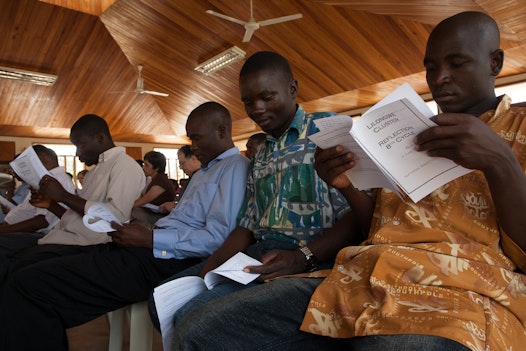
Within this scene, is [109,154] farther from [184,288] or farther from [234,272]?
[234,272]

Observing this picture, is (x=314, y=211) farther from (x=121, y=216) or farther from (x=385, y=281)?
(x=121, y=216)

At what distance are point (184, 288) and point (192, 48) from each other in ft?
25.1

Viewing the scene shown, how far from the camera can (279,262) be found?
1267 millimetres

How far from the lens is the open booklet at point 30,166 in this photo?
7.22ft

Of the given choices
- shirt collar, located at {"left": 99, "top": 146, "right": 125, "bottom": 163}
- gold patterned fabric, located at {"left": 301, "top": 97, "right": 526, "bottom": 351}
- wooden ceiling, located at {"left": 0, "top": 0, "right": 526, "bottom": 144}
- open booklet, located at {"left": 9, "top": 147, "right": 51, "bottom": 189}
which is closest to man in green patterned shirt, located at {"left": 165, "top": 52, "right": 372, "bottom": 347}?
gold patterned fabric, located at {"left": 301, "top": 97, "right": 526, "bottom": 351}

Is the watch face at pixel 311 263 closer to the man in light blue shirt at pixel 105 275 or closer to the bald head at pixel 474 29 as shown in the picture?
the man in light blue shirt at pixel 105 275

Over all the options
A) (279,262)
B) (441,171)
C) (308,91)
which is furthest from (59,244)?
(308,91)

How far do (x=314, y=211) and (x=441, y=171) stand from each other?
594mm

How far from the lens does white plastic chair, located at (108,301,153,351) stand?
5.51 feet

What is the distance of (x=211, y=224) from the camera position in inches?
69.6

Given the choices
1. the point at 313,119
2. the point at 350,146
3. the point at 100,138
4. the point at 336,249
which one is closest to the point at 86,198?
the point at 100,138

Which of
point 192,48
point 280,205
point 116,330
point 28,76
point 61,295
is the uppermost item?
point 28,76

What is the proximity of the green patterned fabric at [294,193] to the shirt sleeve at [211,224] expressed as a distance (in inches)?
8.1

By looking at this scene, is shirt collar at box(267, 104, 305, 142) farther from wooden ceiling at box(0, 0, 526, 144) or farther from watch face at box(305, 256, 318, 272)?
wooden ceiling at box(0, 0, 526, 144)
